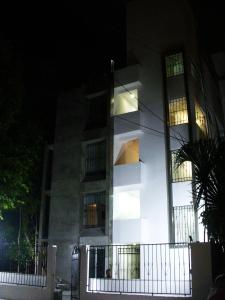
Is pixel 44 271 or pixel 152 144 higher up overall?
pixel 152 144

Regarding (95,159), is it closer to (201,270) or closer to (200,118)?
(200,118)

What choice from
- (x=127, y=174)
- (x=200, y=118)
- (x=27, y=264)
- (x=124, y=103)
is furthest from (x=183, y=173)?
(x=27, y=264)

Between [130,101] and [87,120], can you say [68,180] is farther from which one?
[130,101]

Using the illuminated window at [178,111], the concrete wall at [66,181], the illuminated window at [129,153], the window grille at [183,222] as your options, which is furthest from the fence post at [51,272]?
the illuminated window at [178,111]

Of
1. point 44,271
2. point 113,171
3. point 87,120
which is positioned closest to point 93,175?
point 113,171

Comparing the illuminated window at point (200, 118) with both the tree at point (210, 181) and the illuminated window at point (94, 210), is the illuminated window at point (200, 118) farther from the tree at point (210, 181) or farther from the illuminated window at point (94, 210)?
the tree at point (210, 181)

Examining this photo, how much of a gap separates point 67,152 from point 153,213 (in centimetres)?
759

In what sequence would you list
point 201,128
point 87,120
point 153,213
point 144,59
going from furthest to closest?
point 87,120
point 144,59
point 201,128
point 153,213

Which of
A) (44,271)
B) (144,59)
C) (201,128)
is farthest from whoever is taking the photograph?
(144,59)

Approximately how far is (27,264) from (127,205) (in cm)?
717

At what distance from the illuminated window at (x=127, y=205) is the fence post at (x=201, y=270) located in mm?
9802

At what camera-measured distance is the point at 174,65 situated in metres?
21.0

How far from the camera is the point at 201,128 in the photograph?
2069cm

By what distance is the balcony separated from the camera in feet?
65.9
